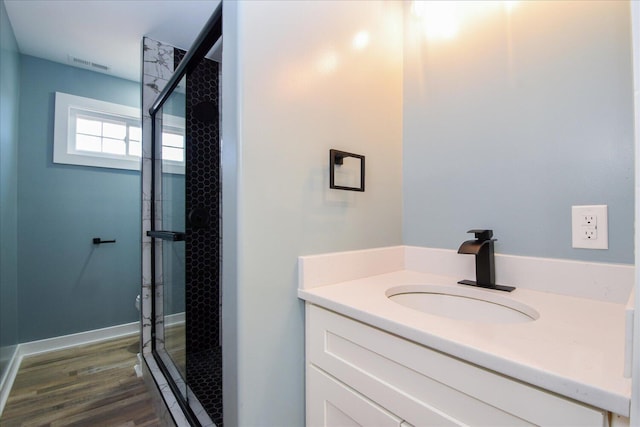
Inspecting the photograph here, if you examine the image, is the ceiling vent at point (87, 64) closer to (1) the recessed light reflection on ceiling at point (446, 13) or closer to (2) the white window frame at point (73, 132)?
(2) the white window frame at point (73, 132)

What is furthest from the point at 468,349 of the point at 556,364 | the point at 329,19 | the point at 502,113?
the point at 329,19

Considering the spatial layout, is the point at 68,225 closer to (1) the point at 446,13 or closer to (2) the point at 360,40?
(2) the point at 360,40

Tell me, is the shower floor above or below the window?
below

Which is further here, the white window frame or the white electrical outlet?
the white window frame

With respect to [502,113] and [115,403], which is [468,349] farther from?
[115,403]

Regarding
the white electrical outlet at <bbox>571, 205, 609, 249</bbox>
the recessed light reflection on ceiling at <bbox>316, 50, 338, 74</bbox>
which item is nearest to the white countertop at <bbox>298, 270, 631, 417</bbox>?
the white electrical outlet at <bbox>571, 205, 609, 249</bbox>

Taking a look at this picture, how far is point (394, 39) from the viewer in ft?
4.01

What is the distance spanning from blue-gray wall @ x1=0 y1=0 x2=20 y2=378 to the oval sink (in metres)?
2.29

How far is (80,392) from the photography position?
1.71m

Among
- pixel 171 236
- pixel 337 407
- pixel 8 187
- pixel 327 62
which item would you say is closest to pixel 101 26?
pixel 8 187

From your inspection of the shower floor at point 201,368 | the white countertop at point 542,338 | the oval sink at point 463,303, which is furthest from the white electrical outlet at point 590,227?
the shower floor at point 201,368

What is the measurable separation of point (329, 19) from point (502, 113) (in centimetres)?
69

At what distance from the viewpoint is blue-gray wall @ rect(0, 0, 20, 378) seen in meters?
1.65

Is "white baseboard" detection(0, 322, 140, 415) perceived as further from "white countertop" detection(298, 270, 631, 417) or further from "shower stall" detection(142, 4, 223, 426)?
"white countertop" detection(298, 270, 631, 417)
